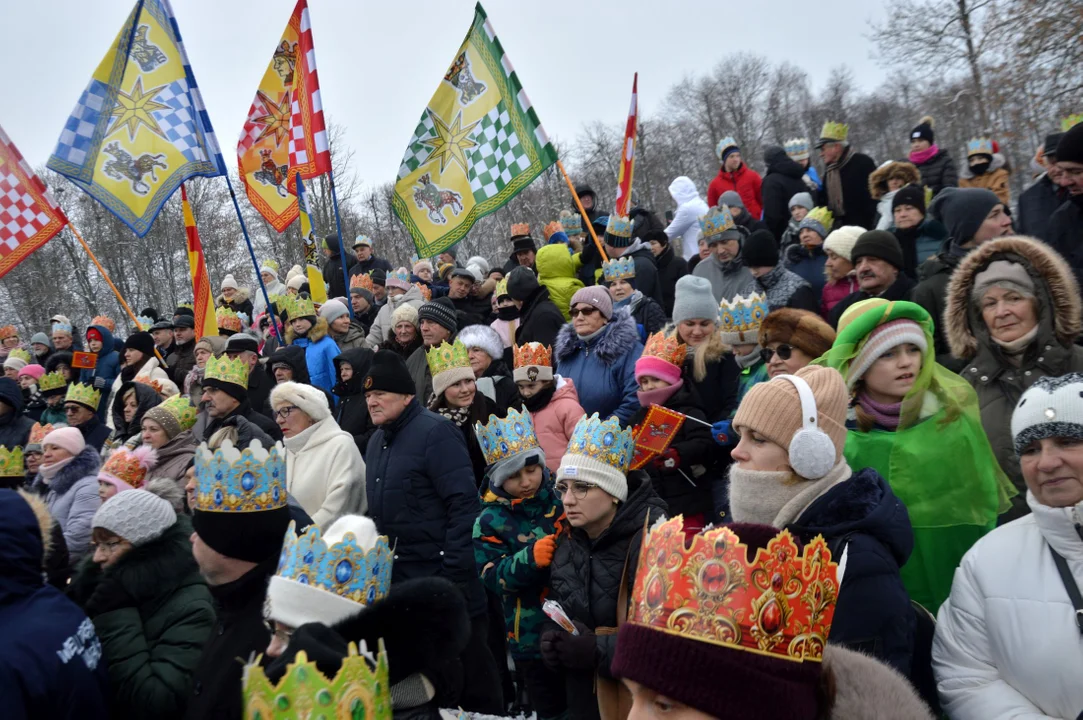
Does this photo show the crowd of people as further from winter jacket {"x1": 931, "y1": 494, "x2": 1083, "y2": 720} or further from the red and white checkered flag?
the red and white checkered flag

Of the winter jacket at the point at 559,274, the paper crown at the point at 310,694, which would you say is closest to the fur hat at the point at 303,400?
the paper crown at the point at 310,694

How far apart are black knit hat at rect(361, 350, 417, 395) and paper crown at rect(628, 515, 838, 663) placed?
366 cm

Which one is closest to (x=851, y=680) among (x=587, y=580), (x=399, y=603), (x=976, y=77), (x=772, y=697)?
(x=772, y=697)

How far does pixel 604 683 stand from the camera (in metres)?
3.27

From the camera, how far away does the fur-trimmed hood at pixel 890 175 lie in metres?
9.03

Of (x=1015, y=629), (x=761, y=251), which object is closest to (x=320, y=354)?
(x=761, y=251)

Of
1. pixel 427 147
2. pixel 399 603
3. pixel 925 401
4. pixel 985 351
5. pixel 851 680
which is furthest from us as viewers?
pixel 427 147

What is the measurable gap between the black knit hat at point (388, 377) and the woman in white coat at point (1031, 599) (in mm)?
3460

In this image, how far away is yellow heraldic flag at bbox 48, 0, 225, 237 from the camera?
9.69m

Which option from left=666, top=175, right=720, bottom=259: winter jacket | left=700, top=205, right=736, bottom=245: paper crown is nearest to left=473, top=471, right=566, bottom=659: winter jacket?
left=700, top=205, right=736, bottom=245: paper crown

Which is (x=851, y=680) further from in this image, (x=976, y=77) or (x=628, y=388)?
(x=976, y=77)

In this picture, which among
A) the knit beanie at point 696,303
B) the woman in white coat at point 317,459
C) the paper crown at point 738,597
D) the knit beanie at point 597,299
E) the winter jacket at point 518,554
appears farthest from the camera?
the knit beanie at point 597,299

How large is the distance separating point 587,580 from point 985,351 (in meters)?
2.15

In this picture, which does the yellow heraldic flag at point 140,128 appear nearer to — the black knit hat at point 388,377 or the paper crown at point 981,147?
the black knit hat at point 388,377
